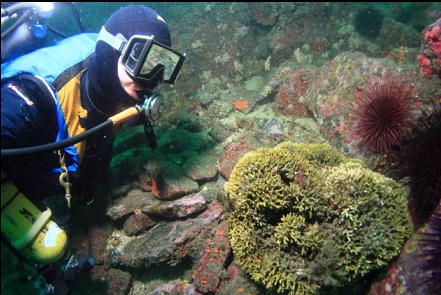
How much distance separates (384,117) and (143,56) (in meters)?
3.07

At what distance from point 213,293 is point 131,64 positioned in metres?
2.95

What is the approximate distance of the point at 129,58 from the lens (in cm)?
369

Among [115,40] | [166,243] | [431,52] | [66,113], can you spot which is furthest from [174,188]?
[431,52]

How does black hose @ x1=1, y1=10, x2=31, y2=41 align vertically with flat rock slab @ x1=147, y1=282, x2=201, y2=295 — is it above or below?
above

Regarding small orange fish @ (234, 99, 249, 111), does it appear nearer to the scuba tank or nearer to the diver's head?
the diver's head

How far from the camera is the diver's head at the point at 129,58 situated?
368cm

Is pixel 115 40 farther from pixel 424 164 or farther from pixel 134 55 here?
pixel 424 164

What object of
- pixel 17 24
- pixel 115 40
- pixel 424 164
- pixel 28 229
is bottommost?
pixel 424 164

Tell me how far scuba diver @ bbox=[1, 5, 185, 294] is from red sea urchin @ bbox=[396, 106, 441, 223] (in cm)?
291

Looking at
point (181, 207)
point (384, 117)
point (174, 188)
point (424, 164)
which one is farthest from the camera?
point (174, 188)

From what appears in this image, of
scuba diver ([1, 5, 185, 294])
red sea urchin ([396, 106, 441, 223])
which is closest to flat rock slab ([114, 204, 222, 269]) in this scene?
scuba diver ([1, 5, 185, 294])

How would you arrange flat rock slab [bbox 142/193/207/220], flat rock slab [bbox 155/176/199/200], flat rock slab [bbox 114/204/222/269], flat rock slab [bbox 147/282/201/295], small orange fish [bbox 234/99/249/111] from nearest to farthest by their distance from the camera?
flat rock slab [bbox 147/282/201/295], flat rock slab [bbox 114/204/222/269], flat rock slab [bbox 142/193/207/220], flat rock slab [bbox 155/176/199/200], small orange fish [bbox 234/99/249/111]

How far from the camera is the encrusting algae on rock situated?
3.23m

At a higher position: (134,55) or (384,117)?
(134,55)
